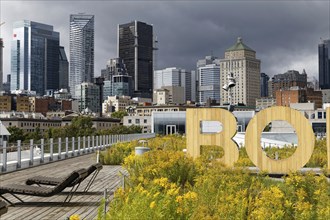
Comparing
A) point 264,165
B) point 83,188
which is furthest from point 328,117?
point 83,188

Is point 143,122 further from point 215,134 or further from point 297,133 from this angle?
point 297,133

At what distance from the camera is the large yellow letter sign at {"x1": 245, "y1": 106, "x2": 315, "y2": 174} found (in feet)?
48.7

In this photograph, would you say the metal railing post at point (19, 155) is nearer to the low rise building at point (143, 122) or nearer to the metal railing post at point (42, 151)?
the metal railing post at point (42, 151)

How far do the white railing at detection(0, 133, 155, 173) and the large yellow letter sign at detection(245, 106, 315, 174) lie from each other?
Result: 27.0 ft

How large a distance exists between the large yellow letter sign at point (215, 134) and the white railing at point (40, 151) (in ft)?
20.6

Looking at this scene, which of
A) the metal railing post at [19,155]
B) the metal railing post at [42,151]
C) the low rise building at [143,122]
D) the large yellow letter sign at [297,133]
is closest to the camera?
Answer: the large yellow letter sign at [297,133]

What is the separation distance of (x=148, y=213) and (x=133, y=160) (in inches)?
267

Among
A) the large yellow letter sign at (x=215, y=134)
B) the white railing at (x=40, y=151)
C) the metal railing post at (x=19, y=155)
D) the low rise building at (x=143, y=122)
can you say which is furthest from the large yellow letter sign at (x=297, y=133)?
the low rise building at (x=143, y=122)

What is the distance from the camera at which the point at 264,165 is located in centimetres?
1508

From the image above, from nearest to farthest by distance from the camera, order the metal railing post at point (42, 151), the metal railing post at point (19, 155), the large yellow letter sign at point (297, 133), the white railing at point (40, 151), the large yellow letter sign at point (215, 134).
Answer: the large yellow letter sign at point (297, 133), the large yellow letter sign at point (215, 134), the white railing at point (40, 151), the metal railing post at point (19, 155), the metal railing post at point (42, 151)

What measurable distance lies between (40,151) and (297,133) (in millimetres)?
11246

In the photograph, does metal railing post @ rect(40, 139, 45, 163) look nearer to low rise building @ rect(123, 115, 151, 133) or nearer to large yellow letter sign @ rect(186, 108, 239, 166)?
large yellow letter sign @ rect(186, 108, 239, 166)

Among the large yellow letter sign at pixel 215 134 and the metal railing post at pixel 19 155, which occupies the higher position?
the large yellow letter sign at pixel 215 134

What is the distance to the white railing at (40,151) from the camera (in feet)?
55.4
